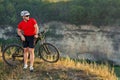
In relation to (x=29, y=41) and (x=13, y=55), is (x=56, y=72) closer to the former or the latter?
(x=29, y=41)

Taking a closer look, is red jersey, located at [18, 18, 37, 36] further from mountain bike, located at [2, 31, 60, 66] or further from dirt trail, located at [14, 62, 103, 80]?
dirt trail, located at [14, 62, 103, 80]

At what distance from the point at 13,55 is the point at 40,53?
0.81 m

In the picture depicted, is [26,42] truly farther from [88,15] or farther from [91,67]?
[88,15]

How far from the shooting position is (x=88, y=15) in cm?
3422

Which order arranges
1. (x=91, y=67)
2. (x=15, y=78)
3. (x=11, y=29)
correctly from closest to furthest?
1. (x=15, y=78)
2. (x=91, y=67)
3. (x=11, y=29)

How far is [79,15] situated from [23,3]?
5.49 m

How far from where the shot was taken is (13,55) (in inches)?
454

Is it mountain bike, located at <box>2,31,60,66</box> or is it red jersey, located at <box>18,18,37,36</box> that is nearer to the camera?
red jersey, located at <box>18,18,37,36</box>

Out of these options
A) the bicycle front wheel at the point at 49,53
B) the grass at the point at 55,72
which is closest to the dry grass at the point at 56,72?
the grass at the point at 55,72

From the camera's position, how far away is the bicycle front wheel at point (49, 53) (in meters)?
11.5

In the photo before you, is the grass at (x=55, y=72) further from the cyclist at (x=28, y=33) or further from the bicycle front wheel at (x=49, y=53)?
the cyclist at (x=28, y=33)

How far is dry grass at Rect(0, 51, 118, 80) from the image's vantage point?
1078cm

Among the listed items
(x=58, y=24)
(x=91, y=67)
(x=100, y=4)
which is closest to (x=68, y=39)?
(x=58, y=24)

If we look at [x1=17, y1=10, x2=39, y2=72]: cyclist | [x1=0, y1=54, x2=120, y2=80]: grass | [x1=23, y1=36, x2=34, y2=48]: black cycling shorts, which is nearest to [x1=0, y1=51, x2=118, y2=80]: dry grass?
[x1=0, y1=54, x2=120, y2=80]: grass
